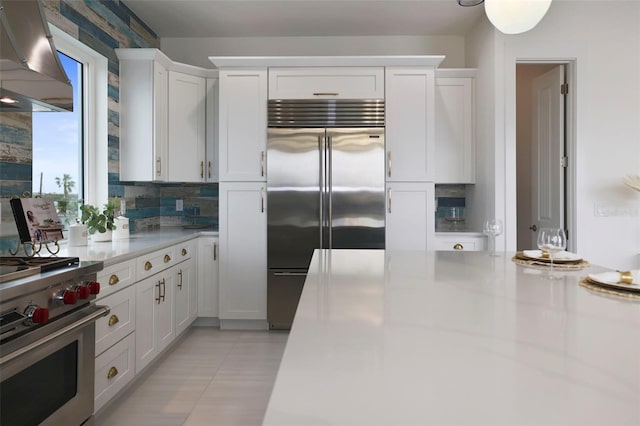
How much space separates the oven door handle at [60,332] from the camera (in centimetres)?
139

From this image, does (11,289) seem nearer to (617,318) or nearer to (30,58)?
(30,58)

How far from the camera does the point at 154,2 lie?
3.47 metres

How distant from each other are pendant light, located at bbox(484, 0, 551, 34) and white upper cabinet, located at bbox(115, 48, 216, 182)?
272 centimetres

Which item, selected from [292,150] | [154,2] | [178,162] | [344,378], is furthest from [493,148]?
[344,378]

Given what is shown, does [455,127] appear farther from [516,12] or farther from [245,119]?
[516,12]

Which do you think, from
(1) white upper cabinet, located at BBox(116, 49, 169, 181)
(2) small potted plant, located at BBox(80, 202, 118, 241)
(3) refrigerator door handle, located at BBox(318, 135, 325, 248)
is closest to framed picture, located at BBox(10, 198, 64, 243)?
(2) small potted plant, located at BBox(80, 202, 118, 241)

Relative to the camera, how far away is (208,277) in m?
3.72

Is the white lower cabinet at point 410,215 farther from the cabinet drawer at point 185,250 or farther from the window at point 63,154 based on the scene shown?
the window at point 63,154

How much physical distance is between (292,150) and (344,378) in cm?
309

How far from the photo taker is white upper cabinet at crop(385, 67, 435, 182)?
363 centimetres

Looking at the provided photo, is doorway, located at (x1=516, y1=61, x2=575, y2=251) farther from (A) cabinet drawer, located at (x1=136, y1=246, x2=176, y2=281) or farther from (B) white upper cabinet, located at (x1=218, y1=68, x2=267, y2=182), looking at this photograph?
(A) cabinet drawer, located at (x1=136, y1=246, x2=176, y2=281)

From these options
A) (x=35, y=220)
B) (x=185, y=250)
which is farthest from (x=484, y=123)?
(x=35, y=220)

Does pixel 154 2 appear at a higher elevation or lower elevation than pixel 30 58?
higher

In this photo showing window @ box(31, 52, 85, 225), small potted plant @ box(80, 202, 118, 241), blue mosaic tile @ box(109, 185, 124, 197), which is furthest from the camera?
blue mosaic tile @ box(109, 185, 124, 197)
